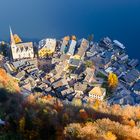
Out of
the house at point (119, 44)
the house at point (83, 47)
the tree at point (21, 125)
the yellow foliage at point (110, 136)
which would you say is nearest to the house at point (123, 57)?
the house at point (119, 44)

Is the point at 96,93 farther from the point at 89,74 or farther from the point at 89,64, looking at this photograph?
the point at 89,64

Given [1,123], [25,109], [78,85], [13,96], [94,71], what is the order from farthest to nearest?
1. [94,71]
2. [78,85]
3. [13,96]
4. [25,109]
5. [1,123]

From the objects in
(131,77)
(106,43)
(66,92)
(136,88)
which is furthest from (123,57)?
(66,92)

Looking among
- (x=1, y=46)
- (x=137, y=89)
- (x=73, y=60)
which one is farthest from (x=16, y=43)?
(x=137, y=89)

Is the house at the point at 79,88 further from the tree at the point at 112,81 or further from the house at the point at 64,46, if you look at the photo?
the house at the point at 64,46

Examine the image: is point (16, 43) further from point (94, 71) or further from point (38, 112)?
point (38, 112)

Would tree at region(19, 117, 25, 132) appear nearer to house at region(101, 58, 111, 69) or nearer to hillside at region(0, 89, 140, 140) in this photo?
hillside at region(0, 89, 140, 140)
